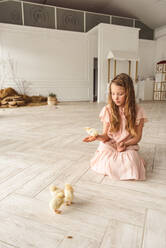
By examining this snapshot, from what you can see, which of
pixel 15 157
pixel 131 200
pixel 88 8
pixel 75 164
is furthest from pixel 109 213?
pixel 88 8

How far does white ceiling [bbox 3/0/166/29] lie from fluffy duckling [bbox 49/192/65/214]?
854 centimetres

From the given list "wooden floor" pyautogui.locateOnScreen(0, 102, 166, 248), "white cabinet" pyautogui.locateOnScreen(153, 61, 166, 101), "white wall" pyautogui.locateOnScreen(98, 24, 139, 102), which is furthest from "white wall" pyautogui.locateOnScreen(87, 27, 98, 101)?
"wooden floor" pyautogui.locateOnScreen(0, 102, 166, 248)

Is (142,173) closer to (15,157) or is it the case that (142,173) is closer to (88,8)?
(15,157)

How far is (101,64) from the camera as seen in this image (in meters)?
7.27

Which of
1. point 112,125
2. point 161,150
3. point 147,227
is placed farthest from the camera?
point 161,150

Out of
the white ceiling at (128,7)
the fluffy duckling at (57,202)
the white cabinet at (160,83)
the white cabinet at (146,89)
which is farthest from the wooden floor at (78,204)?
the white ceiling at (128,7)

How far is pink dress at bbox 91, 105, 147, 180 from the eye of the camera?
1385 mm

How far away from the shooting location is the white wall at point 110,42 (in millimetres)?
7125

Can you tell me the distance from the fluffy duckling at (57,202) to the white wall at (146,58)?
933 cm

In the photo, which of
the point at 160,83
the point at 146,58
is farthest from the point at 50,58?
the point at 160,83

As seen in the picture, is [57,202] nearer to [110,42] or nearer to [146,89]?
[110,42]

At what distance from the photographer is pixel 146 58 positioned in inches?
368

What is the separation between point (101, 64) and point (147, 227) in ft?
22.9

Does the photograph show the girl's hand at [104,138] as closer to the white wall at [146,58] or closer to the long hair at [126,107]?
the long hair at [126,107]
